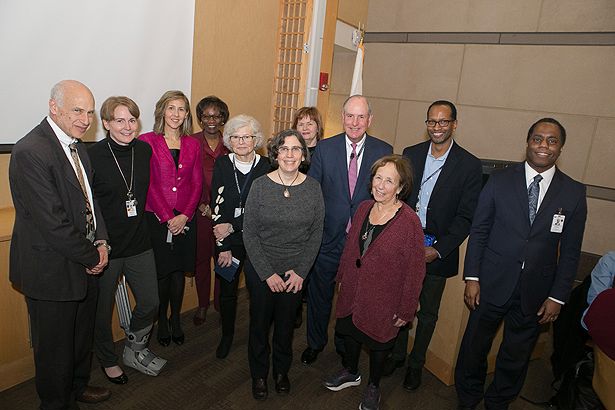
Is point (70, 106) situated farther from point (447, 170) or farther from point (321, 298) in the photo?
point (447, 170)

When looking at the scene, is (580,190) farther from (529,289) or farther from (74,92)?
(74,92)

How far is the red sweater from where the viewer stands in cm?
228

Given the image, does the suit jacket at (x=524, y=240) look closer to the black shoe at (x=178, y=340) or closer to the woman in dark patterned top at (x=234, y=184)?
the woman in dark patterned top at (x=234, y=184)

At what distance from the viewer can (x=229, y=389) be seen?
9.04 ft

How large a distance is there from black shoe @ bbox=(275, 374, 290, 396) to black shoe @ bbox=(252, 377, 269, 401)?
96 millimetres

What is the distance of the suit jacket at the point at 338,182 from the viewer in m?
2.77

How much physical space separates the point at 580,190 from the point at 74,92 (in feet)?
8.83

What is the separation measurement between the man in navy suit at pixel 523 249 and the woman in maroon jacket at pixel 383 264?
Result: 0.44m

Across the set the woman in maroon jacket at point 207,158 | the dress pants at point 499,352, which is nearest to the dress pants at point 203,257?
the woman in maroon jacket at point 207,158

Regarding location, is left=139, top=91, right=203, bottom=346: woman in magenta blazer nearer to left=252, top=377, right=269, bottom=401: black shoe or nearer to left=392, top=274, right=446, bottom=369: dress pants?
left=252, top=377, right=269, bottom=401: black shoe

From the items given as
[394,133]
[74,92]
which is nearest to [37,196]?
[74,92]

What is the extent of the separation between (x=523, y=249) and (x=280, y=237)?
1384 millimetres

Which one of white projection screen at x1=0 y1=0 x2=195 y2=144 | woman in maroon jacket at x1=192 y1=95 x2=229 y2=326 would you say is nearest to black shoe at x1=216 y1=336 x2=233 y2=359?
woman in maroon jacket at x1=192 y1=95 x2=229 y2=326

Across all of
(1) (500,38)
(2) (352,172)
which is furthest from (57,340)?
(1) (500,38)
